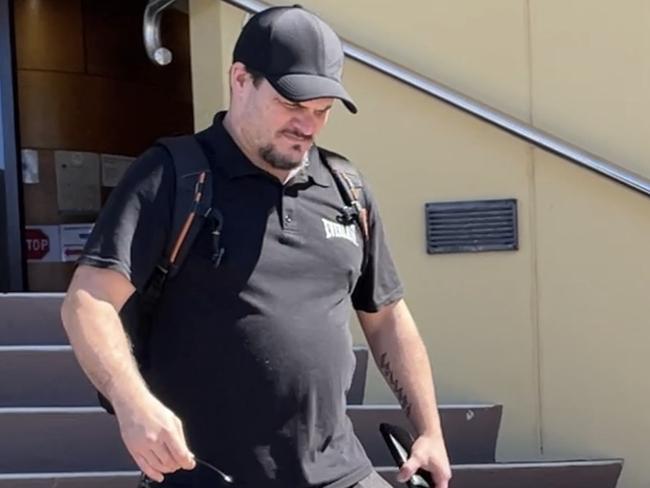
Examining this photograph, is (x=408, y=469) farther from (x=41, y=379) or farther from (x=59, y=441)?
(x=41, y=379)

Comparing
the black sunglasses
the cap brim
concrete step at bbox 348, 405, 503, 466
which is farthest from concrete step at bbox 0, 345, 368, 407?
the cap brim

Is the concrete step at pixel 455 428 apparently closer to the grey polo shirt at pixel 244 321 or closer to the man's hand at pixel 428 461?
the man's hand at pixel 428 461

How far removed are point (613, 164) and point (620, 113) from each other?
0.71 feet

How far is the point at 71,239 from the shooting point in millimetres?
6383

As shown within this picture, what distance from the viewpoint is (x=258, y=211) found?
7.83 feet

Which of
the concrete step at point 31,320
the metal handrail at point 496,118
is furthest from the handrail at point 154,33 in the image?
the concrete step at point 31,320

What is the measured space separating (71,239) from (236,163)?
4.14 metres

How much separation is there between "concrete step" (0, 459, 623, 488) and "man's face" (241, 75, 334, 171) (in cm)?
178

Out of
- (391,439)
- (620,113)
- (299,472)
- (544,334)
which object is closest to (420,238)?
(544,334)

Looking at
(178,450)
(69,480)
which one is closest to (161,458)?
(178,450)

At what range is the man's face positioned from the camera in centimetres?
234

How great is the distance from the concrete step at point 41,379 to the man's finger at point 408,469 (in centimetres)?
195

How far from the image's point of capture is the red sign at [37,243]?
6230 millimetres

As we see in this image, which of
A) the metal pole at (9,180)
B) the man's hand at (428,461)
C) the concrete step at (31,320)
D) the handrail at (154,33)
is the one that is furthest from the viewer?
the metal pole at (9,180)
